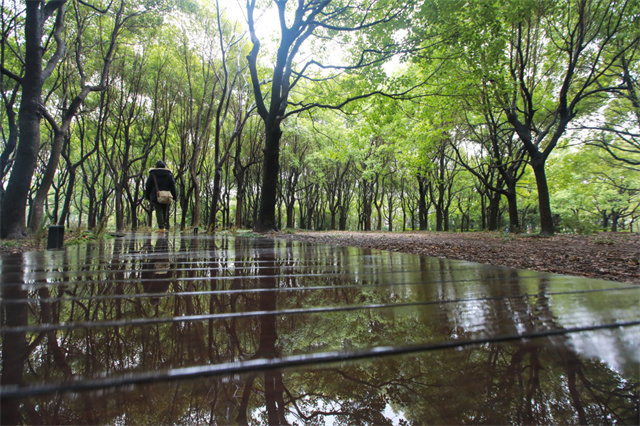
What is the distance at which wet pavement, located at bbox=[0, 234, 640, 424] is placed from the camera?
0.61m

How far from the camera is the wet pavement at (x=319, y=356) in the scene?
0.61 meters

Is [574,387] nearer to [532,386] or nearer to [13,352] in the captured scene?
[532,386]

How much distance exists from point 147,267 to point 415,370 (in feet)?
7.66

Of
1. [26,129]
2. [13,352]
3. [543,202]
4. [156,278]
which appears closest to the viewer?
[13,352]

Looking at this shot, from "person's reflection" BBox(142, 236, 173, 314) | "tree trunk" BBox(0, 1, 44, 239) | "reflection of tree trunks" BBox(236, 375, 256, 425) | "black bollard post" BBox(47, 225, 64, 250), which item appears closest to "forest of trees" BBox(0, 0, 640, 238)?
"tree trunk" BBox(0, 1, 44, 239)

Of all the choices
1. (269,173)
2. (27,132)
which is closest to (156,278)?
(27,132)

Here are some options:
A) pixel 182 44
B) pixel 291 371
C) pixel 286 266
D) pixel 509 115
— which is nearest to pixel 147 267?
pixel 286 266

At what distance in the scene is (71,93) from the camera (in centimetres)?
1328

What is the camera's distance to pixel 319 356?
32.2 inches

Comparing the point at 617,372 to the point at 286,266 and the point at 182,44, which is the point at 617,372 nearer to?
the point at 286,266

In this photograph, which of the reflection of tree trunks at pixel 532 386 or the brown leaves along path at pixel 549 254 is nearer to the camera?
the reflection of tree trunks at pixel 532 386

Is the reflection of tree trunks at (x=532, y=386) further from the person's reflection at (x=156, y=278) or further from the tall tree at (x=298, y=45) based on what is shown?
the tall tree at (x=298, y=45)

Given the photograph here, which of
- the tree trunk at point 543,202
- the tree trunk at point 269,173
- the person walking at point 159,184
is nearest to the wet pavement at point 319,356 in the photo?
the tree trunk at point 269,173

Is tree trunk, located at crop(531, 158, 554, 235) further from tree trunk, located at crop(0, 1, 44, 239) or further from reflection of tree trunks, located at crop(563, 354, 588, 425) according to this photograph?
tree trunk, located at crop(0, 1, 44, 239)
